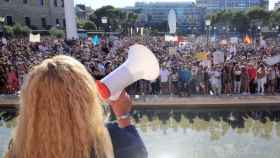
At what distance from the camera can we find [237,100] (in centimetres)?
1385

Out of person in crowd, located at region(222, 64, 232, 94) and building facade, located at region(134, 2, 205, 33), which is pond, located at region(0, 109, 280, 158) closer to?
person in crowd, located at region(222, 64, 232, 94)

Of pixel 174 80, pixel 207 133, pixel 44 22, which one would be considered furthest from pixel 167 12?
pixel 207 133

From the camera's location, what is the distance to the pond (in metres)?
10.3

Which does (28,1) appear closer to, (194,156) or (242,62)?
(242,62)

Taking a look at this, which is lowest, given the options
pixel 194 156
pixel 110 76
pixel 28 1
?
pixel 194 156

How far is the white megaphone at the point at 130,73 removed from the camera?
227 cm

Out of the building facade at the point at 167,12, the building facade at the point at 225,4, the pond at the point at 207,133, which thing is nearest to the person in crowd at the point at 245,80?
the pond at the point at 207,133

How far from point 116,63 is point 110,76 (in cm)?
1443

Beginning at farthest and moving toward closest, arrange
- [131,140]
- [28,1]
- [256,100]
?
[28,1] → [256,100] → [131,140]

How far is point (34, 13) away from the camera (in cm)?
6494

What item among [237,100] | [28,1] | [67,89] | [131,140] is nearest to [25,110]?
[67,89]

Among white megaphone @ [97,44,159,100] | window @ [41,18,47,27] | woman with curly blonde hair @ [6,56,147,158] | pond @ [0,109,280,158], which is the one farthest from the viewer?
window @ [41,18,47,27]

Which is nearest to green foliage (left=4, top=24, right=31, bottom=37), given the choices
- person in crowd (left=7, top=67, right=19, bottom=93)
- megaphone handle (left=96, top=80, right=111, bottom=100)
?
person in crowd (left=7, top=67, right=19, bottom=93)

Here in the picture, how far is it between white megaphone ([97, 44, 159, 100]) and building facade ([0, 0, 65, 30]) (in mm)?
56063
